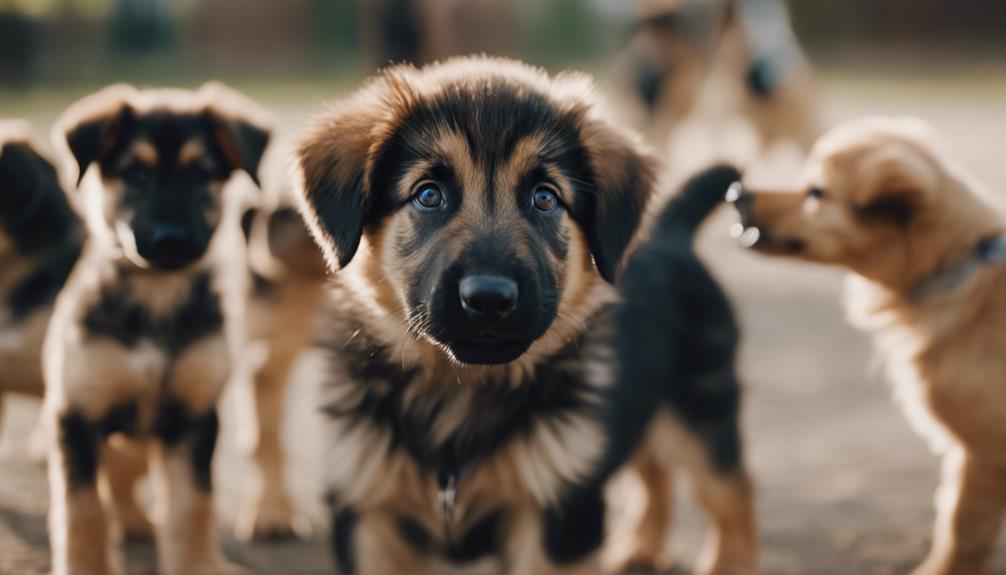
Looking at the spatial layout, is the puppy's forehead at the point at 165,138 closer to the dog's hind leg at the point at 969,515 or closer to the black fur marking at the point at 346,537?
the black fur marking at the point at 346,537

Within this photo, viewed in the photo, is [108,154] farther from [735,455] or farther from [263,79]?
[263,79]

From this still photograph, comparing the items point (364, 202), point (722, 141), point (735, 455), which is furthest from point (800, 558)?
point (722, 141)

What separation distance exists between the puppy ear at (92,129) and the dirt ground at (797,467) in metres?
0.73

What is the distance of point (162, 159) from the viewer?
442cm

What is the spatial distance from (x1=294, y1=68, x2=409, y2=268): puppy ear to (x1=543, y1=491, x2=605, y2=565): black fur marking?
1.12 meters

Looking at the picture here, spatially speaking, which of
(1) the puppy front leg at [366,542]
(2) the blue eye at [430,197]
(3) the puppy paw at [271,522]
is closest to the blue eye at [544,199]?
(2) the blue eye at [430,197]

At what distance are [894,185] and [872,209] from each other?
14cm

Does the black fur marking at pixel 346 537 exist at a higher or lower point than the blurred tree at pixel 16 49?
higher

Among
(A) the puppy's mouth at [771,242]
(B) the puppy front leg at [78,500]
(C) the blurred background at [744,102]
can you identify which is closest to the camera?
(B) the puppy front leg at [78,500]

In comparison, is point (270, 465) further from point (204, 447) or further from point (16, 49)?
point (16, 49)

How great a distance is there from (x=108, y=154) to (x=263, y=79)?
88.1 feet

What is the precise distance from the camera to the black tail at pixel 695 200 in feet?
16.3

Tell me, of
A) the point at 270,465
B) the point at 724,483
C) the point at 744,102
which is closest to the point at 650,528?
the point at 724,483

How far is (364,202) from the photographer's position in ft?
12.3
